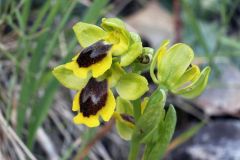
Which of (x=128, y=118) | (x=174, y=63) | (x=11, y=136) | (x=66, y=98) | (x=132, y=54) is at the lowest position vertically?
(x=66, y=98)

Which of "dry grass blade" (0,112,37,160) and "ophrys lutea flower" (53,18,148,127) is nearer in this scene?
"ophrys lutea flower" (53,18,148,127)

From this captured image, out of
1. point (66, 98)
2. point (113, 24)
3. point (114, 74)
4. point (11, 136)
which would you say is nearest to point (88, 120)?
point (114, 74)

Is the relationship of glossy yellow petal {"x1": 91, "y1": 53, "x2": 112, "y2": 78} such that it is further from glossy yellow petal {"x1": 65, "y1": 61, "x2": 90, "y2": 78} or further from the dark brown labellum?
the dark brown labellum

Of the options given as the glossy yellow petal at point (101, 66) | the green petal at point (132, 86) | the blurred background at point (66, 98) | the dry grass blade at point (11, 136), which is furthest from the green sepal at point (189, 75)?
the dry grass blade at point (11, 136)

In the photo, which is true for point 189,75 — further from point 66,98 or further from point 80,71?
point 66,98

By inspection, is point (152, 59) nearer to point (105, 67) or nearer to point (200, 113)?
point (105, 67)

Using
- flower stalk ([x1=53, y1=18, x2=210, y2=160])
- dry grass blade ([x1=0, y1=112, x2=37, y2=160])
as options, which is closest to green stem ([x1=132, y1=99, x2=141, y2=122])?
flower stalk ([x1=53, y1=18, x2=210, y2=160])
